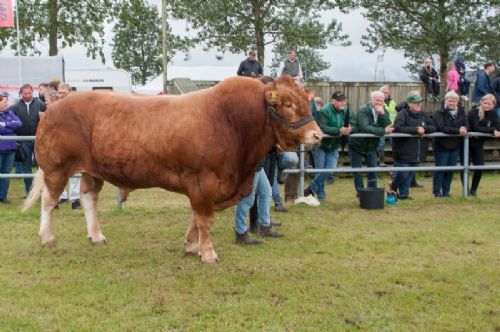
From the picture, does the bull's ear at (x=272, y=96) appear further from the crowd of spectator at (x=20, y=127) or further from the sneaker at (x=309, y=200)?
the crowd of spectator at (x=20, y=127)

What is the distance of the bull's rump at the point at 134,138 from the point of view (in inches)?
239

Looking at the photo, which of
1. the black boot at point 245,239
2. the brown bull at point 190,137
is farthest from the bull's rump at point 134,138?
Result: the black boot at point 245,239

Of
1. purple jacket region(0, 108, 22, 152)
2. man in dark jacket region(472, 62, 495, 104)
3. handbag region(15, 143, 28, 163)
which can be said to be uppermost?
man in dark jacket region(472, 62, 495, 104)

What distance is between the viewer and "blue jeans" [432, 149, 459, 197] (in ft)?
34.4

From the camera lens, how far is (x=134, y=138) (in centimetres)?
622

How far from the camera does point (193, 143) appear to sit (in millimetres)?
6012

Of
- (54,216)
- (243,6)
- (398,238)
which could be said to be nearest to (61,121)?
(54,216)

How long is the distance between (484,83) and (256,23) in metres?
8.81

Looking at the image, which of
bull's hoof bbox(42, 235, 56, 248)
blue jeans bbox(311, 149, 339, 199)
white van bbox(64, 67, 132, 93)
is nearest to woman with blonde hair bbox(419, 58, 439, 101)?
blue jeans bbox(311, 149, 339, 199)

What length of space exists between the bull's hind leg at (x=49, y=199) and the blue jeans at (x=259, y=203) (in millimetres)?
2067

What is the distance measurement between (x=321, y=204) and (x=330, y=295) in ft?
15.3

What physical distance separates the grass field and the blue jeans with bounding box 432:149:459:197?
172 cm

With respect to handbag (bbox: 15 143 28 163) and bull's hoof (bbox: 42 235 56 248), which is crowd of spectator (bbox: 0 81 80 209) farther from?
bull's hoof (bbox: 42 235 56 248)

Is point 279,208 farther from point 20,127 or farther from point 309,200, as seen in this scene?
point 20,127
